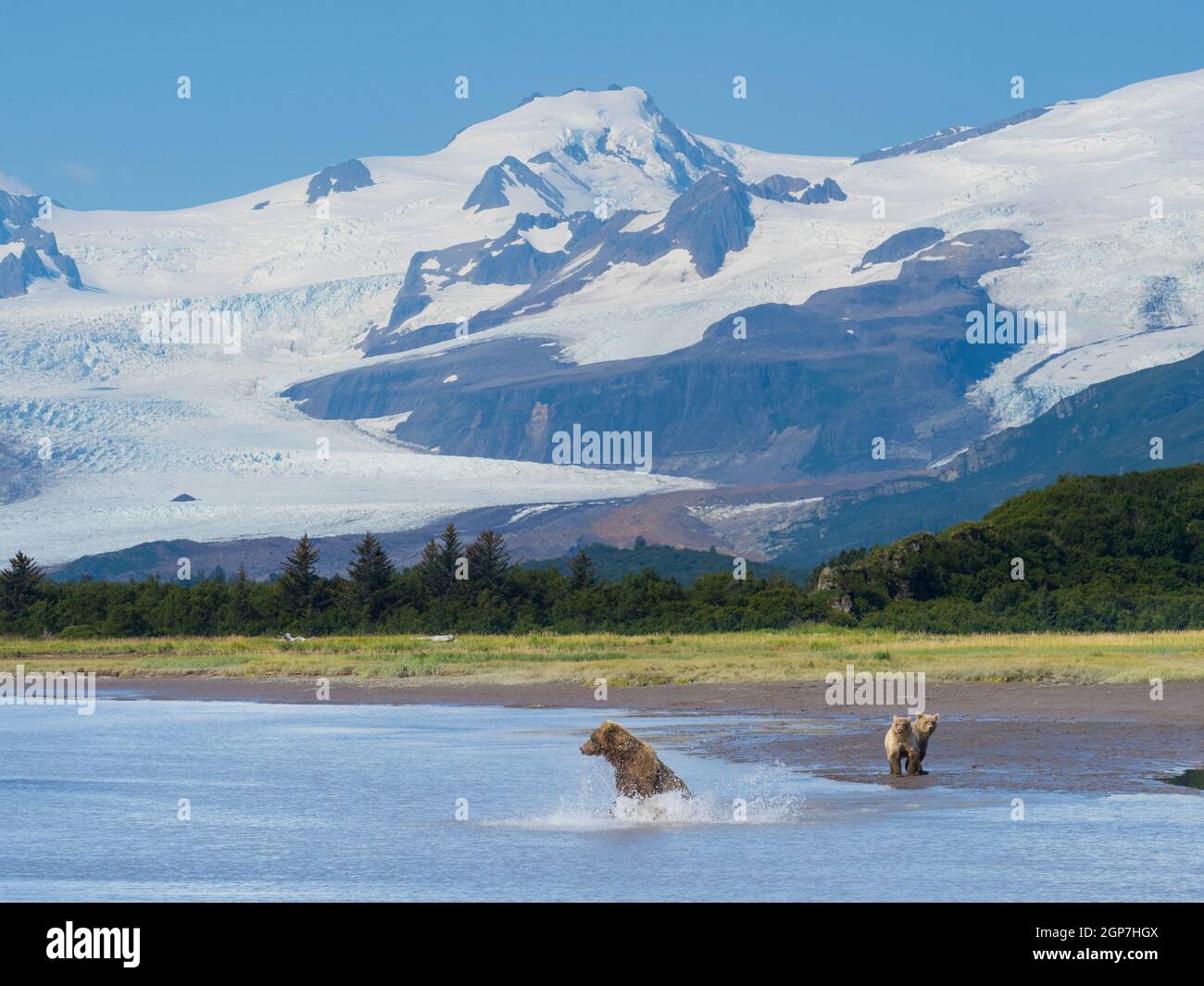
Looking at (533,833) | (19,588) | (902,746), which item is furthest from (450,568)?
(533,833)

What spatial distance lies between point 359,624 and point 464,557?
7532 millimetres

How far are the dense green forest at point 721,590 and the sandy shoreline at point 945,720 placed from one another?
25641mm

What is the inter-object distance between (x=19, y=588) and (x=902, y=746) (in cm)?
7192

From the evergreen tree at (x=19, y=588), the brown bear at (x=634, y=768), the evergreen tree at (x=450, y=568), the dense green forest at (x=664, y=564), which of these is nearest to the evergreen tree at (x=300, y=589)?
the evergreen tree at (x=450, y=568)

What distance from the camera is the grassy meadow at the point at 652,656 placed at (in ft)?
168

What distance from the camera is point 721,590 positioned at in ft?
279

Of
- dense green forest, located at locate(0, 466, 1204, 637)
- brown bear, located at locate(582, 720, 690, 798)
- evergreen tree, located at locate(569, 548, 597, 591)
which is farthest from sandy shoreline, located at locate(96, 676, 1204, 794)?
evergreen tree, located at locate(569, 548, 597, 591)

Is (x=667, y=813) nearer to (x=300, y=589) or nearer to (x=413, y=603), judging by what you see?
(x=413, y=603)

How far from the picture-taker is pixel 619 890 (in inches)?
746

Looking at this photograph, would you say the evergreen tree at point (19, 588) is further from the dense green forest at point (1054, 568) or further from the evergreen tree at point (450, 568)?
the dense green forest at point (1054, 568)

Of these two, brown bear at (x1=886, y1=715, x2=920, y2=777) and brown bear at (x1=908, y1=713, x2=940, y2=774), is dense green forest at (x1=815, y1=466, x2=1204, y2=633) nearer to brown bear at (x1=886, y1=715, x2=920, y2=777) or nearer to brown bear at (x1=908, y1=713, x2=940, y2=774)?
brown bear at (x1=908, y1=713, x2=940, y2=774)
